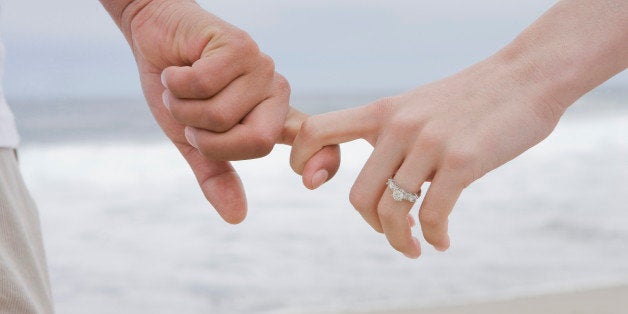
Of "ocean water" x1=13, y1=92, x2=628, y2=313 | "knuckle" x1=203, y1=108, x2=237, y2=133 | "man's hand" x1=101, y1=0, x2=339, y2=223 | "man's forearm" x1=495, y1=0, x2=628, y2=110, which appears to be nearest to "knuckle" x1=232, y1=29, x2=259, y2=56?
"man's hand" x1=101, y1=0, x2=339, y2=223

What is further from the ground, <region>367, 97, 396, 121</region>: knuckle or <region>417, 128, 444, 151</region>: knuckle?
<region>367, 97, 396, 121</region>: knuckle

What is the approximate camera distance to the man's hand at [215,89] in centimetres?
139

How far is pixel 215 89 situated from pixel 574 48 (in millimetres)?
620

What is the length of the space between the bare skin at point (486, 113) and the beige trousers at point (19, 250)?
0.55 metres

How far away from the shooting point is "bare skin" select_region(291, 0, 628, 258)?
134 centimetres

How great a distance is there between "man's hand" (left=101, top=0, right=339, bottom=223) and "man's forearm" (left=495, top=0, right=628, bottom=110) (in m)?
0.41

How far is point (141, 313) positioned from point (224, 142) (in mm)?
2904

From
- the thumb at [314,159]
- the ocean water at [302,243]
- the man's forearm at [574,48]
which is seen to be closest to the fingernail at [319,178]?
the thumb at [314,159]

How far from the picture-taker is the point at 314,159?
1488mm

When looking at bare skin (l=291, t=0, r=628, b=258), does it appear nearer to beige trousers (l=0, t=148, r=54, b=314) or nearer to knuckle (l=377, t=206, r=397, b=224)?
knuckle (l=377, t=206, r=397, b=224)

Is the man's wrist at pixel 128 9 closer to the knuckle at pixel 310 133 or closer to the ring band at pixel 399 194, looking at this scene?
the knuckle at pixel 310 133

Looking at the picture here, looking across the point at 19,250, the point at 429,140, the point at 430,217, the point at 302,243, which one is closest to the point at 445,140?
the point at 429,140

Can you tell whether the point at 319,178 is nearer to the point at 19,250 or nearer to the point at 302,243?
the point at 19,250

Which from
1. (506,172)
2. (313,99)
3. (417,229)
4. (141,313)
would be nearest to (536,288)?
(417,229)
